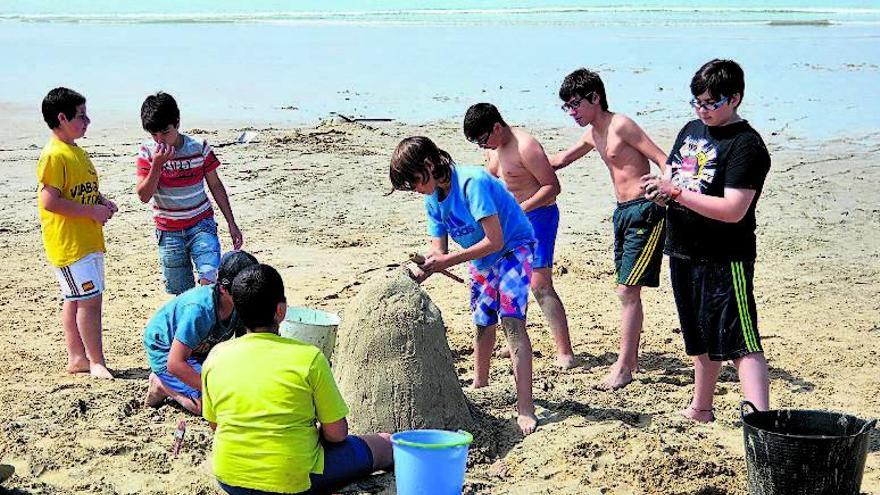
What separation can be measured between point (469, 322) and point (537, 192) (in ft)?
4.41

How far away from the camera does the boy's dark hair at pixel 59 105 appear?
20.1ft

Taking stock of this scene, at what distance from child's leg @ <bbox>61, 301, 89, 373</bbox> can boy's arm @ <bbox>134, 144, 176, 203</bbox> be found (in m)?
0.76

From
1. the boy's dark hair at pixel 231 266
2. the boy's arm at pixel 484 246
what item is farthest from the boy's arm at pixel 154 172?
the boy's arm at pixel 484 246

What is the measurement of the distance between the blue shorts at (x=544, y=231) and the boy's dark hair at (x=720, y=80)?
1703mm

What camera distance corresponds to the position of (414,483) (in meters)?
4.32

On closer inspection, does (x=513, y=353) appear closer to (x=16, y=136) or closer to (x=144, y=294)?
(x=144, y=294)

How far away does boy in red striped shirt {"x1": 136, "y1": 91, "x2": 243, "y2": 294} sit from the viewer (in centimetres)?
639

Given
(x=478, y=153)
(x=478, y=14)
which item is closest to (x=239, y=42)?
(x=478, y=14)

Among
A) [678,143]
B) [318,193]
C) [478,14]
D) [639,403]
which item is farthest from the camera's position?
[478,14]

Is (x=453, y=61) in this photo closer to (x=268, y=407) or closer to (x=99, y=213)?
(x=99, y=213)

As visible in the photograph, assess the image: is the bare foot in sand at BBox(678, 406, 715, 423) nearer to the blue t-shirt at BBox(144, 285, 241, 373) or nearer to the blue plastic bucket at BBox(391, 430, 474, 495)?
the blue plastic bucket at BBox(391, 430, 474, 495)

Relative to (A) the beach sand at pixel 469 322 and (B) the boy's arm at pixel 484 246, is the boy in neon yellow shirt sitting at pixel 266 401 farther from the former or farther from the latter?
(B) the boy's arm at pixel 484 246

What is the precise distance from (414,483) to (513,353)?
1232mm

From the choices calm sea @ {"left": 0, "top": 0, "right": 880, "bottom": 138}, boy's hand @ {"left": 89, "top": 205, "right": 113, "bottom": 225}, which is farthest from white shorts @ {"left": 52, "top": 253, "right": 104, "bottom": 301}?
calm sea @ {"left": 0, "top": 0, "right": 880, "bottom": 138}
